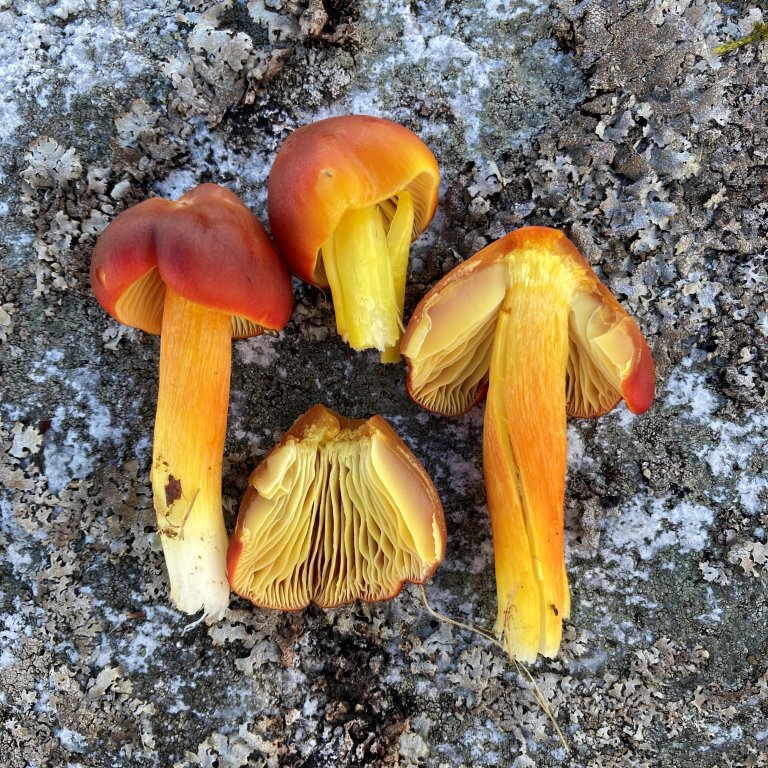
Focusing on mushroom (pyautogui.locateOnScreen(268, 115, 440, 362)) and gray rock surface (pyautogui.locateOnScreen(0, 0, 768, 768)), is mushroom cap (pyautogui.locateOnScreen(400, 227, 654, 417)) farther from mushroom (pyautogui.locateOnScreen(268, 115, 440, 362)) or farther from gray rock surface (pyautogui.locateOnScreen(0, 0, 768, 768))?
gray rock surface (pyautogui.locateOnScreen(0, 0, 768, 768))

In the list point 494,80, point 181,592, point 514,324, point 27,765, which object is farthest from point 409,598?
point 494,80

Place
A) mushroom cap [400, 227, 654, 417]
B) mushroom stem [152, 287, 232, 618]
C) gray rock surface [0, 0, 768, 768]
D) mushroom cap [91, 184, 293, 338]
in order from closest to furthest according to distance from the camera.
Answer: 1. mushroom cap [91, 184, 293, 338]
2. mushroom cap [400, 227, 654, 417]
3. mushroom stem [152, 287, 232, 618]
4. gray rock surface [0, 0, 768, 768]

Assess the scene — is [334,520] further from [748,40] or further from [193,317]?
[748,40]

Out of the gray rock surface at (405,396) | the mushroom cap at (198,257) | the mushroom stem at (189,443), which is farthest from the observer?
the gray rock surface at (405,396)

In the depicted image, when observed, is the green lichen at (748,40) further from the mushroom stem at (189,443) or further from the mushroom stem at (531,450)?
the mushroom stem at (189,443)

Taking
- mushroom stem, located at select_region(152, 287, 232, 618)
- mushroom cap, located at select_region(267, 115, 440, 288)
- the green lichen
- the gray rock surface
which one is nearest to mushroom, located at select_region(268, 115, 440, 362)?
mushroom cap, located at select_region(267, 115, 440, 288)

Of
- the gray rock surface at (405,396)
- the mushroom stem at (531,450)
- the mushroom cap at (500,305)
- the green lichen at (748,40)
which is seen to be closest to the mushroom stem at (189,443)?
the gray rock surface at (405,396)

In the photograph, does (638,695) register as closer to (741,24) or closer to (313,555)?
(313,555)
